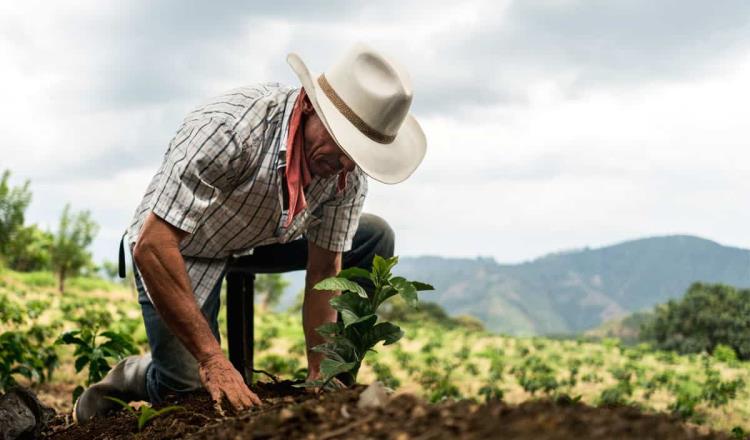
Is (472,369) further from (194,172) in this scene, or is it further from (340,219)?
(194,172)

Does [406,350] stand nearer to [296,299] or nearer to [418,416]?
[418,416]

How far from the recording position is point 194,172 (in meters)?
3.32

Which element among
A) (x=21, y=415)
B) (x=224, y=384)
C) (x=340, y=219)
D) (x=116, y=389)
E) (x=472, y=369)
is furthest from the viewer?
(x=472, y=369)

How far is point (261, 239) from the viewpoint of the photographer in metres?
4.04

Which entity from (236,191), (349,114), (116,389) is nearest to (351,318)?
(349,114)

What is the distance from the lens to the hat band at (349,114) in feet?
10.9

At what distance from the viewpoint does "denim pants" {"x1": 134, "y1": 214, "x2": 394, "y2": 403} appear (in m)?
4.24

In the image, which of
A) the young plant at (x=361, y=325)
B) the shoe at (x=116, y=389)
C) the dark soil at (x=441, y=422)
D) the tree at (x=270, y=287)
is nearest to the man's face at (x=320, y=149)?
the young plant at (x=361, y=325)

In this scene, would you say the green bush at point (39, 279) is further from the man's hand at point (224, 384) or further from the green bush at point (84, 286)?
the man's hand at point (224, 384)

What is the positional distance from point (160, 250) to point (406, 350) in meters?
7.35

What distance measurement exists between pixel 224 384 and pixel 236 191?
3.15 ft

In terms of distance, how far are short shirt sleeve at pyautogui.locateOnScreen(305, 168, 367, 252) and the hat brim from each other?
51cm

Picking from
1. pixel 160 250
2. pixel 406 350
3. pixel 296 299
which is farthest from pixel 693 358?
pixel 296 299

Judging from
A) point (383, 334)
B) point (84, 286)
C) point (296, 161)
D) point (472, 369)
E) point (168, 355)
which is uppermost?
point (296, 161)
